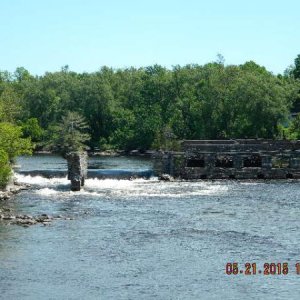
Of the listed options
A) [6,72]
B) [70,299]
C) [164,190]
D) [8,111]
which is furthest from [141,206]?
[6,72]

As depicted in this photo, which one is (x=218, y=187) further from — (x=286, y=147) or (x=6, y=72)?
(x=6, y=72)

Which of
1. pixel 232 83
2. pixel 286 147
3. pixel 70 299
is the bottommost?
pixel 70 299

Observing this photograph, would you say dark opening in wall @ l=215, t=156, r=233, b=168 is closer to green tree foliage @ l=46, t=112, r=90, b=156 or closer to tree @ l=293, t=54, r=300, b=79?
green tree foliage @ l=46, t=112, r=90, b=156

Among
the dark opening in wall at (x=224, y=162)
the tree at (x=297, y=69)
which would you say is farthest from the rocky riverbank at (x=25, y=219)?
the tree at (x=297, y=69)

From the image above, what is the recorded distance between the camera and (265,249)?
4672 cm

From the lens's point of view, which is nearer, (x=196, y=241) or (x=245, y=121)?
(x=196, y=241)

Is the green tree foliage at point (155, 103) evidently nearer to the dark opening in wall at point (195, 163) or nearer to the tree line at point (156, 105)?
the tree line at point (156, 105)

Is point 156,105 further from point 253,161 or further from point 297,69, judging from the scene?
point 253,161

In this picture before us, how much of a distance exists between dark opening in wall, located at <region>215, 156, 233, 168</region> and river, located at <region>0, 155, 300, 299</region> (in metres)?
13.7

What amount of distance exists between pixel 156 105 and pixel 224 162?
2259 inches

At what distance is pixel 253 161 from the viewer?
92812 millimetres

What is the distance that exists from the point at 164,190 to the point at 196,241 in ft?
92.0
